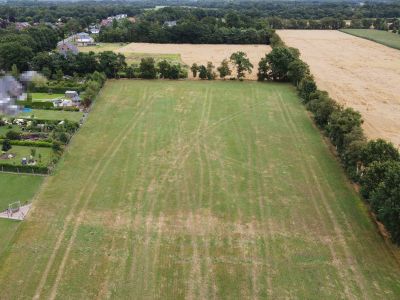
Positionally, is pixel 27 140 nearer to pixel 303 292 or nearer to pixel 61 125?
pixel 61 125

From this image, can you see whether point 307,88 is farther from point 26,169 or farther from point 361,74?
point 26,169

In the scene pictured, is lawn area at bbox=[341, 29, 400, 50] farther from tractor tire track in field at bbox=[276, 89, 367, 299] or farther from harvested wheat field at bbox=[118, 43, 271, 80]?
tractor tire track in field at bbox=[276, 89, 367, 299]

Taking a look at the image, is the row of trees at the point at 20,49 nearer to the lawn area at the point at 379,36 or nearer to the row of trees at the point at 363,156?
the row of trees at the point at 363,156

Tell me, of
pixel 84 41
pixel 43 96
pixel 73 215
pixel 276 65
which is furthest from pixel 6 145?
pixel 84 41

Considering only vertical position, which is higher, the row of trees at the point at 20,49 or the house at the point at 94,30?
the row of trees at the point at 20,49

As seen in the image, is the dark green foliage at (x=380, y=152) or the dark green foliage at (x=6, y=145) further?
the dark green foliage at (x=6, y=145)

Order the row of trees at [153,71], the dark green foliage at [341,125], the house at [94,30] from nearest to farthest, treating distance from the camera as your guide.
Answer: the dark green foliage at [341,125], the row of trees at [153,71], the house at [94,30]

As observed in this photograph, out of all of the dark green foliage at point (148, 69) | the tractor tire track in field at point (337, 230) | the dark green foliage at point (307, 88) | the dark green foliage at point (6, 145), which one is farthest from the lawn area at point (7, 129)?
the dark green foliage at point (307, 88)

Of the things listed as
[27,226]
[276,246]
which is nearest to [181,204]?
[276,246]
